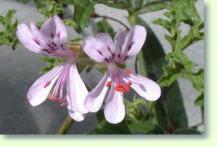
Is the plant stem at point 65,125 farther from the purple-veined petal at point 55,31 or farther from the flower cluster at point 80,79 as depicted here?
the purple-veined petal at point 55,31

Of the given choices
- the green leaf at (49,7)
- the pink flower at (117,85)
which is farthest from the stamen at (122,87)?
the green leaf at (49,7)

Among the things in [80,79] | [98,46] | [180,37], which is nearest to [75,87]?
[80,79]

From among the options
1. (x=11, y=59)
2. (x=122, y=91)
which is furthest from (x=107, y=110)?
(x=11, y=59)

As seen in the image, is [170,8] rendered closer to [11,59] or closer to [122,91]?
[122,91]

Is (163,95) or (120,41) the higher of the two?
(120,41)

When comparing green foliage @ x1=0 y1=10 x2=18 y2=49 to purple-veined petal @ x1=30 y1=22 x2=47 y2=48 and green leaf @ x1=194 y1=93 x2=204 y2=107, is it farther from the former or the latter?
green leaf @ x1=194 y1=93 x2=204 y2=107

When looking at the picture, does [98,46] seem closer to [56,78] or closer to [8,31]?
[56,78]
